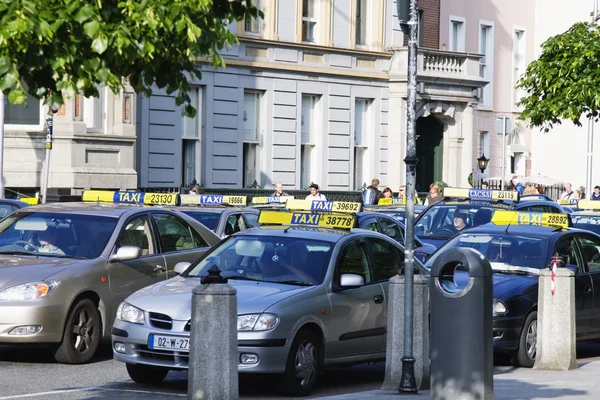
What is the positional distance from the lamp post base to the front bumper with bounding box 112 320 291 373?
1.00 metres

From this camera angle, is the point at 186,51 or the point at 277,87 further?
the point at 277,87

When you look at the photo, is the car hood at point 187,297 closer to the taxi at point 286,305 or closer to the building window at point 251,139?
the taxi at point 286,305

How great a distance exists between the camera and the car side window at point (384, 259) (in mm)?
13695

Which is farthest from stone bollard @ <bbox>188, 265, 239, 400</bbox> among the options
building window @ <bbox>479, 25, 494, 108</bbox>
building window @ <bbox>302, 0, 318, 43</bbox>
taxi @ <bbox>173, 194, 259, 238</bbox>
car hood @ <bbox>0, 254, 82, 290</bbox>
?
building window @ <bbox>479, 25, 494, 108</bbox>

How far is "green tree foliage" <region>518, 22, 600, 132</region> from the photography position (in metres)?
27.2

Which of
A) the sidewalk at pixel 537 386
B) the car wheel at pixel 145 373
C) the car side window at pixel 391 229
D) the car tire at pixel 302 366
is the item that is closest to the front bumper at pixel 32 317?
the car wheel at pixel 145 373

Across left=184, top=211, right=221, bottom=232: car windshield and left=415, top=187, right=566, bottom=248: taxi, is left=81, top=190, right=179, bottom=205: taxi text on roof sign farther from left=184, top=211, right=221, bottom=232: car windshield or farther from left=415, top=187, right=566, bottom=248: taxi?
left=415, top=187, right=566, bottom=248: taxi

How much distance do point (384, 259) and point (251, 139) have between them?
2755 cm

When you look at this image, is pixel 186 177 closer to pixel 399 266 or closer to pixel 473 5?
pixel 473 5

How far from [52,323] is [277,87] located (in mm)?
28822

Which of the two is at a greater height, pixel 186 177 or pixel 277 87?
pixel 277 87

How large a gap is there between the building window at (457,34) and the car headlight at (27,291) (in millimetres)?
38452

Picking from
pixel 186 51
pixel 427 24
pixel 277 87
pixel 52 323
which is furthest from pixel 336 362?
pixel 427 24

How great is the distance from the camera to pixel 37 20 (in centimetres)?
663
